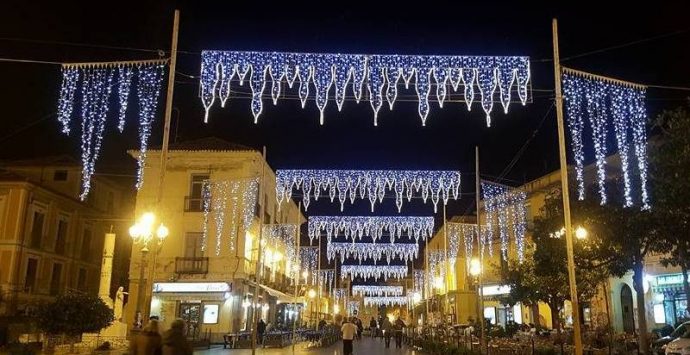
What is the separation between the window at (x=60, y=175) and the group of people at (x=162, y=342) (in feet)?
110

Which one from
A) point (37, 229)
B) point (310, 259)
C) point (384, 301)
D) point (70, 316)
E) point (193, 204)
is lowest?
point (70, 316)

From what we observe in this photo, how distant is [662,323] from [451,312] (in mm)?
24619

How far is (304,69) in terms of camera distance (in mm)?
14898

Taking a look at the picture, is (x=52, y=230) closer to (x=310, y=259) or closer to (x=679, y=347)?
(x=310, y=259)

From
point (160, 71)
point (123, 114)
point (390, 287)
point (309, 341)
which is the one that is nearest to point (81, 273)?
point (309, 341)

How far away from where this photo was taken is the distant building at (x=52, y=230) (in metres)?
32.5

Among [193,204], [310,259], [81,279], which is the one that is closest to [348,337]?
[193,204]

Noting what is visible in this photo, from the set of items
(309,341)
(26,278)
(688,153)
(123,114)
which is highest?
(123,114)

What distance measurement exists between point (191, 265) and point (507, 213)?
806 inches

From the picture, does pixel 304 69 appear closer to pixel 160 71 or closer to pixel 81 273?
pixel 160 71

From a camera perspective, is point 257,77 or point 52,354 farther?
point 52,354

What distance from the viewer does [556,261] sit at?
21.3 m

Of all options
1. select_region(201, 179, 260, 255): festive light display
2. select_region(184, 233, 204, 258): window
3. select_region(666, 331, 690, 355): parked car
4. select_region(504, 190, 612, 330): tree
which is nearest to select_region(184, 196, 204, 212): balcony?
select_region(201, 179, 260, 255): festive light display

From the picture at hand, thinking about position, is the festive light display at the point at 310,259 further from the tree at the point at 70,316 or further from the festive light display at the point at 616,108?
the festive light display at the point at 616,108
